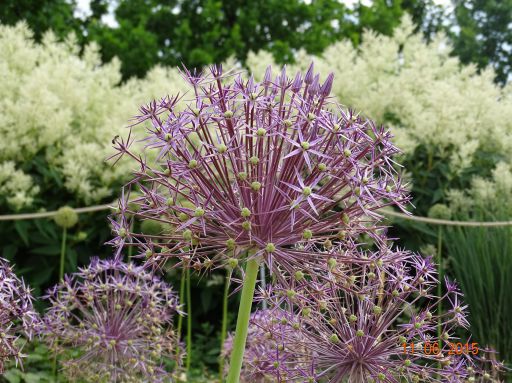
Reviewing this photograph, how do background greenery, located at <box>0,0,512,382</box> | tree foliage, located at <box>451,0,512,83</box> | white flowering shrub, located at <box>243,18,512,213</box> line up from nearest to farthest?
1. background greenery, located at <box>0,0,512,382</box>
2. white flowering shrub, located at <box>243,18,512,213</box>
3. tree foliage, located at <box>451,0,512,83</box>

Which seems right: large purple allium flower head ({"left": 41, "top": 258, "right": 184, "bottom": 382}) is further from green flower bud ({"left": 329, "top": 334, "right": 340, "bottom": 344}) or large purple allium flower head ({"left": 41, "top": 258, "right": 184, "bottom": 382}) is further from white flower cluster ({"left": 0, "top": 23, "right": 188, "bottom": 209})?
white flower cluster ({"left": 0, "top": 23, "right": 188, "bottom": 209})

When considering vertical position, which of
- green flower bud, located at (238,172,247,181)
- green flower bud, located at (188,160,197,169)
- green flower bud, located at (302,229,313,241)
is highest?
green flower bud, located at (188,160,197,169)

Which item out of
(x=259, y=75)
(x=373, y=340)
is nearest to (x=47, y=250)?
(x=259, y=75)

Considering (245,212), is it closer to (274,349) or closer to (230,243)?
(230,243)

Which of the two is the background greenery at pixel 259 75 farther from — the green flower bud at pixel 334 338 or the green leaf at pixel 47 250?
the green flower bud at pixel 334 338

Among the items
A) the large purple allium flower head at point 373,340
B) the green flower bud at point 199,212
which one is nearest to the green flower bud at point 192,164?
the green flower bud at point 199,212

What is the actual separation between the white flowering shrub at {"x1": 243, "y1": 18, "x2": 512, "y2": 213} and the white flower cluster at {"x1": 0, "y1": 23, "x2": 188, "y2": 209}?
75.0 inches

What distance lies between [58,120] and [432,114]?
3.78 meters

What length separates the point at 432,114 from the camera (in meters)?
6.68

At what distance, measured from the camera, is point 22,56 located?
24.1 feet

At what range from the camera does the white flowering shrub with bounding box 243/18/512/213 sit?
6621 millimetres

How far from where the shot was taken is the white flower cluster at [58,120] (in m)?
6.28

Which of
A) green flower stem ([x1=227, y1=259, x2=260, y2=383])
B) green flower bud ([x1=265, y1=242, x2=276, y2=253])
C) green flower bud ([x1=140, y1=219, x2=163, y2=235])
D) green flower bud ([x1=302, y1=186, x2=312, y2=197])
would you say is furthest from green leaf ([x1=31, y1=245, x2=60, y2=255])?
green flower bud ([x1=302, y1=186, x2=312, y2=197])

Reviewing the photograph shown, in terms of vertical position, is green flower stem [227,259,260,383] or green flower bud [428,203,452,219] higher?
green flower stem [227,259,260,383]
